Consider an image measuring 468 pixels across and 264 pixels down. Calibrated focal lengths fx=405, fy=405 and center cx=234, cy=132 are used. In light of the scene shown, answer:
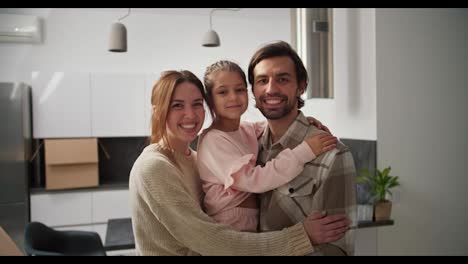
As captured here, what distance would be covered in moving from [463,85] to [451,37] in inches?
5.0

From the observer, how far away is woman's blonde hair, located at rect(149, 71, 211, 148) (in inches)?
17.6

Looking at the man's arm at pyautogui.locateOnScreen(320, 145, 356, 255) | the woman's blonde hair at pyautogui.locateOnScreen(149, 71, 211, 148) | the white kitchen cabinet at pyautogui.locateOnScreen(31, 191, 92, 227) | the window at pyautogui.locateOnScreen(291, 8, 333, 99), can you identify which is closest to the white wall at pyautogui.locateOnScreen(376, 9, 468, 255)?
the window at pyautogui.locateOnScreen(291, 8, 333, 99)

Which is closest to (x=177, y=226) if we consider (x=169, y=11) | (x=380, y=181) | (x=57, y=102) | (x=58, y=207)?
(x=169, y=11)

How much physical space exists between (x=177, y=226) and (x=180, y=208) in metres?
0.02

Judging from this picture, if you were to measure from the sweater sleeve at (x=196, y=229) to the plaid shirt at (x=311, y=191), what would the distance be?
2cm

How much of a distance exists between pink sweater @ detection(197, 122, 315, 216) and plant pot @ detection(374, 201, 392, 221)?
0.72 metres

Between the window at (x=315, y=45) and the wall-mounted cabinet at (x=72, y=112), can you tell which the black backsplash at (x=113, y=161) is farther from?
the window at (x=315, y=45)

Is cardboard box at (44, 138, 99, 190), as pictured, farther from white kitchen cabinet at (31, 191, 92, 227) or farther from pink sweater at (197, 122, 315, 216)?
white kitchen cabinet at (31, 191, 92, 227)

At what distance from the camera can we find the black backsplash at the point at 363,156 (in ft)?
2.35

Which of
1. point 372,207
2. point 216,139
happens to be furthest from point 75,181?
point 372,207

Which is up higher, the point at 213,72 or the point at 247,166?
the point at 213,72

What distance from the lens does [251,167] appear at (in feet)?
1.51

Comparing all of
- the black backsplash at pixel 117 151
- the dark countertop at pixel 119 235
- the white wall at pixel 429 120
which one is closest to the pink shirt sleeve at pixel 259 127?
the white wall at pixel 429 120

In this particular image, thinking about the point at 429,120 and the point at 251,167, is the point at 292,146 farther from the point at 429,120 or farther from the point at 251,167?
the point at 429,120
